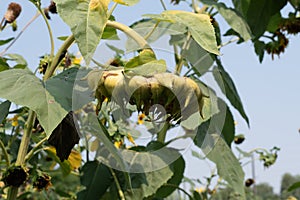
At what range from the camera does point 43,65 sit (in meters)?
0.82

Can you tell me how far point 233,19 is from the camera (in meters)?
1.02

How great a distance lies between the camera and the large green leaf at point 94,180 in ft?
3.52

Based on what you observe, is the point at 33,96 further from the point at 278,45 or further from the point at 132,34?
the point at 278,45

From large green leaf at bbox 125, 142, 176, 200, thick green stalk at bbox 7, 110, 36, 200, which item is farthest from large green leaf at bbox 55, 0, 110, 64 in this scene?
large green leaf at bbox 125, 142, 176, 200

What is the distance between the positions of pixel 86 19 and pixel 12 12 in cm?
63

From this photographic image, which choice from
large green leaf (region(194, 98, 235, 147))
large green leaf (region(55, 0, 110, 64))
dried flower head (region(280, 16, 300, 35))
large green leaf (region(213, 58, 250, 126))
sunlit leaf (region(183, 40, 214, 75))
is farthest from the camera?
dried flower head (region(280, 16, 300, 35))

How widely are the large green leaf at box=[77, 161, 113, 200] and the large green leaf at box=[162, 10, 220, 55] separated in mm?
585

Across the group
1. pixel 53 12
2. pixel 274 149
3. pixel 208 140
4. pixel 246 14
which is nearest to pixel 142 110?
pixel 208 140

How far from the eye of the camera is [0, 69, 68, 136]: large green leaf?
541 millimetres

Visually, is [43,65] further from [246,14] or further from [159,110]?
[246,14]

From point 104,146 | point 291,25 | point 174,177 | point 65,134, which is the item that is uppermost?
point 291,25

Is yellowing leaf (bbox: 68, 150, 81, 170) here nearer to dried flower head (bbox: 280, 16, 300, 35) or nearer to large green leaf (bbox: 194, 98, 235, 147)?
large green leaf (bbox: 194, 98, 235, 147)

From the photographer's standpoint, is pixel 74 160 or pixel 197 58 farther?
pixel 74 160

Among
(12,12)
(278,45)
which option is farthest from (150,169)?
(278,45)
